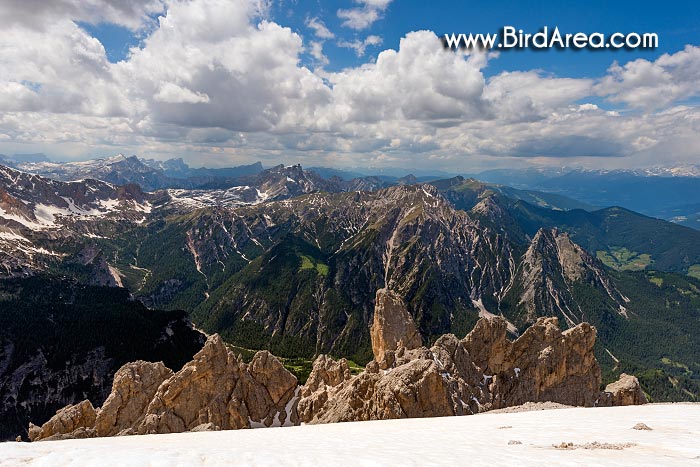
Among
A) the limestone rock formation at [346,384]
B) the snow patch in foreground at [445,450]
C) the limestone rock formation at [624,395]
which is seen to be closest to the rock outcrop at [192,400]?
the limestone rock formation at [346,384]

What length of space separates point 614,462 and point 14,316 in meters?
238

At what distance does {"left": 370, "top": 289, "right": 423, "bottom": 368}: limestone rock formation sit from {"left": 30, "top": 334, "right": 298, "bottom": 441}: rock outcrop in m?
20.7

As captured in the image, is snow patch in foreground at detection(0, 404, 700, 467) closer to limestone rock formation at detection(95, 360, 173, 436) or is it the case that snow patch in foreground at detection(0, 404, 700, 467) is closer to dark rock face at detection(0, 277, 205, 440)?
limestone rock formation at detection(95, 360, 173, 436)

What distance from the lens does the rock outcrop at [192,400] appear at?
5653 cm

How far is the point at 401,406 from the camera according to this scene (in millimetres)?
42125

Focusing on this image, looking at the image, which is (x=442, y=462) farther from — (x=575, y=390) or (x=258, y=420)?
(x=575, y=390)

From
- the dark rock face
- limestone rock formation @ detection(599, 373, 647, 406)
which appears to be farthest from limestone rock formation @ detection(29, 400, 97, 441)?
the dark rock face

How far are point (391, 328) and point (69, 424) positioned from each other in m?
58.4

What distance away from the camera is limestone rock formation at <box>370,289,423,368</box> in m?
81.6

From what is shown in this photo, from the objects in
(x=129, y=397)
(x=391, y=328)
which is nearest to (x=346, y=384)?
(x=391, y=328)

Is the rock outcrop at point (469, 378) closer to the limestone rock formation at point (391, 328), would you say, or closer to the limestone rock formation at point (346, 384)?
the limestone rock formation at point (346, 384)

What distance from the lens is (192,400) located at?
6212cm

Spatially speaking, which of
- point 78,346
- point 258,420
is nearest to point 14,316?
point 78,346

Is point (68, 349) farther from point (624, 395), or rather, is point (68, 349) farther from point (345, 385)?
point (624, 395)
